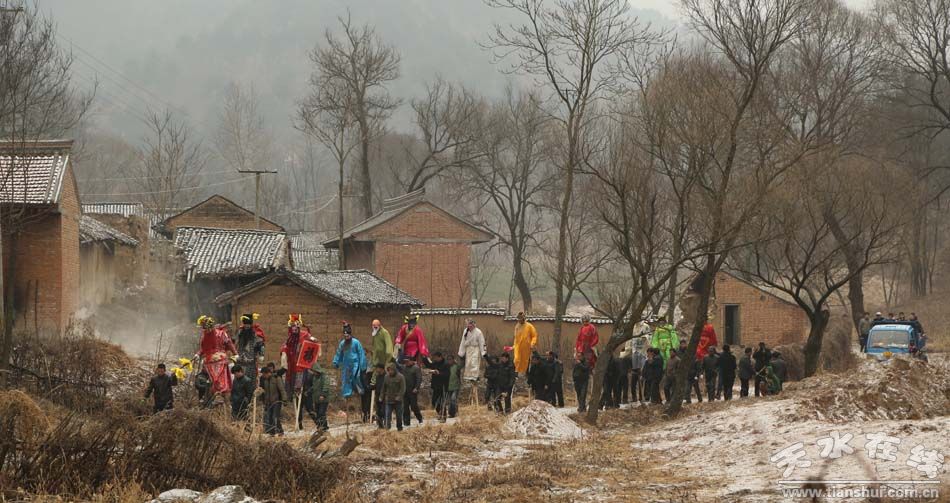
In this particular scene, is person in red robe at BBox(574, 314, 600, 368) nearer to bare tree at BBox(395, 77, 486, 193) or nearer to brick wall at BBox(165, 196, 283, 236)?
brick wall at BBox(165, 196, 283, 236)

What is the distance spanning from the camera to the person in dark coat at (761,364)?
2645 centimetres

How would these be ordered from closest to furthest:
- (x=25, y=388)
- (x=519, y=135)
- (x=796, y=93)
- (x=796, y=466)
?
(x=796, y=466)
(x=25, y=388)
(x=796, y=93)
(x=519, y=135)

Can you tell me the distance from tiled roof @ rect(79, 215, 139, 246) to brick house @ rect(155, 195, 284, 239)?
8.64 m

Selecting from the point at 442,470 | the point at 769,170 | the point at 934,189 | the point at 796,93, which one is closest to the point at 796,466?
the point at 442,470

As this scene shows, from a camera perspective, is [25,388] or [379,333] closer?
[25,388]

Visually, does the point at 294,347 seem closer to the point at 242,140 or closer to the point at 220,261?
the point at 220,261

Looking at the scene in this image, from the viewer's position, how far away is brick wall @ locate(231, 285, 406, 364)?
31797mm

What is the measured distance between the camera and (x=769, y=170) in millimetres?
25578

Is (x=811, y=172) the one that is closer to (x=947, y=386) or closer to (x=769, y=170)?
(x=769, y=170)

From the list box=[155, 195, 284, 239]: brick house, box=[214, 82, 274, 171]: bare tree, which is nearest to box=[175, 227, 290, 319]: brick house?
box=[155, 195, 284, 239]: brick house

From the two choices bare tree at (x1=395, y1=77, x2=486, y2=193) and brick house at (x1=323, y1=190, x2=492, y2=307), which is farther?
bare tree at (x1=395, y1=77, x2=486, y2=193)

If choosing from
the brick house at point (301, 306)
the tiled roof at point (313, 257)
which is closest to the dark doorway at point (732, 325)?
the brick house at point (301, 306)

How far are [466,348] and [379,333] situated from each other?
2993mm

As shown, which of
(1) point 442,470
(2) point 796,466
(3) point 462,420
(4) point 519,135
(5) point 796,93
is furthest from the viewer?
(4) point 519,135
